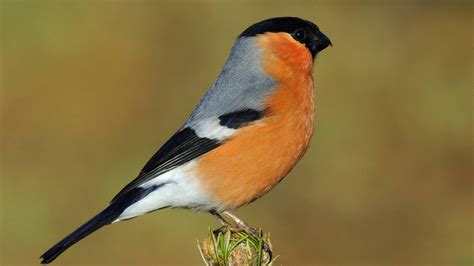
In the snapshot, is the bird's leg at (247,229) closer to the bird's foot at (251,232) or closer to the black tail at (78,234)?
the bird's foot at (251,232)

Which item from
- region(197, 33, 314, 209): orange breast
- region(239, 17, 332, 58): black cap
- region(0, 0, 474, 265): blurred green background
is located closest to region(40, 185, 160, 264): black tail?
region(197, 33, 314, 209): orange breast

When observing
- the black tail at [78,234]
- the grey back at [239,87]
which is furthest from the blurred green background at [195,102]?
the black tail at [78,234]

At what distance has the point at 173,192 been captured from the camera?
499cm

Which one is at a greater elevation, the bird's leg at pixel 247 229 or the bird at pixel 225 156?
the bird at pixel 225 156

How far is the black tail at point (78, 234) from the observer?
14.3 ft

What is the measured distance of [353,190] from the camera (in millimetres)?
A: 8539

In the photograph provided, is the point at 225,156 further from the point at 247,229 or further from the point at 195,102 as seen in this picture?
the point at 195,102

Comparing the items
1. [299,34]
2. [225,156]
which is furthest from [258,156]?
[299,34]

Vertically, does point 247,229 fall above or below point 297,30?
below

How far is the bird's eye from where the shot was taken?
5.66 metres

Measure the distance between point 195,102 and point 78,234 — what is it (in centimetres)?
484

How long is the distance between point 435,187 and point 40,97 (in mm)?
4667

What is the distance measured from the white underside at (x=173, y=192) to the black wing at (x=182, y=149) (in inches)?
1.9

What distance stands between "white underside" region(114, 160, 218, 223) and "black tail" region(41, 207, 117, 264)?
7.7 inches
